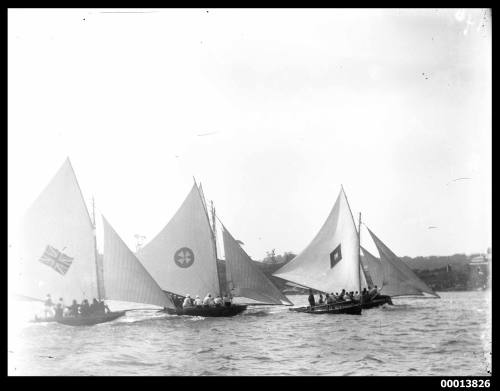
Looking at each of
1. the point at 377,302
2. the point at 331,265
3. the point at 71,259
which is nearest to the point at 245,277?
the point at 331,265

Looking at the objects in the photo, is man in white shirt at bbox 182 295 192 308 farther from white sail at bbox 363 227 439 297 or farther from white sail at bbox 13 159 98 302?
white sail at bbox 363 227 439 297

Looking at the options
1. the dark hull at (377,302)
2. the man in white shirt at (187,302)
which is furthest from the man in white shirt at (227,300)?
the dark hull at (377,302)

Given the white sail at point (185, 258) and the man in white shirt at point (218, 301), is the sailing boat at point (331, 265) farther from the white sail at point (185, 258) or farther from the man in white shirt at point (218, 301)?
the white sail at point (185, 258)

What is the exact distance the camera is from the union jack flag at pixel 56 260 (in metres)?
21.4

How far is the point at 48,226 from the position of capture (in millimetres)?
21375

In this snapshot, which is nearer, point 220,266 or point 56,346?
point 56,346

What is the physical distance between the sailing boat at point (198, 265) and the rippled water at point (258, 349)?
4.88 m

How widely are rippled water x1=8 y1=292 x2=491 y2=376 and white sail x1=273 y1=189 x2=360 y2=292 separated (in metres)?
6.78

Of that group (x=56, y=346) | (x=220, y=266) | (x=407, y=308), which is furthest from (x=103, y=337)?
(x=407, y=308)

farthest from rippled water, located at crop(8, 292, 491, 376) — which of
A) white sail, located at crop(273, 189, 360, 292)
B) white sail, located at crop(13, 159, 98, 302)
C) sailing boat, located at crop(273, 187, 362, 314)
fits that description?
white sail, located at crop(273, 189, 360, 292)

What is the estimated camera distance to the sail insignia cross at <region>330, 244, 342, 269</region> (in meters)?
30.3
